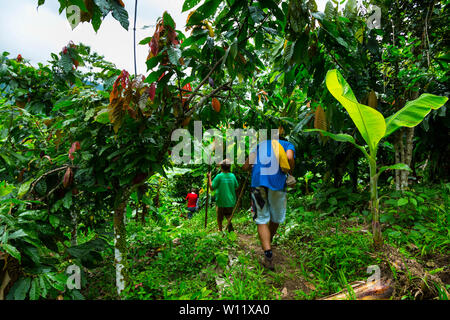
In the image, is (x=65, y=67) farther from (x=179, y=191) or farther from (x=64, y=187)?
(x=179, y=191)

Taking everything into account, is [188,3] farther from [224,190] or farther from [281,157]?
[224,190]

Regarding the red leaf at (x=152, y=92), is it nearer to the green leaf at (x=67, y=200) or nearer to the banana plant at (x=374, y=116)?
the green leaf at (x=67, y=200)

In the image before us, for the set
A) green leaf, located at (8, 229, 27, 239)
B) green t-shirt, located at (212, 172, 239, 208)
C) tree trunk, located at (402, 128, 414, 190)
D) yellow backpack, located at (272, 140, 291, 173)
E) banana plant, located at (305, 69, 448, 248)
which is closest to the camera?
green leaf, located at (8, 229, 27, 239)

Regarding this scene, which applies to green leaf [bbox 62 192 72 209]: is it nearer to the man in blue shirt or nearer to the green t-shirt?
the man in blue shirt

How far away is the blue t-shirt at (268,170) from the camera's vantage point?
2289 mm

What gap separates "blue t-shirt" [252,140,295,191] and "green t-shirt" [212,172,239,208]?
1517 mm

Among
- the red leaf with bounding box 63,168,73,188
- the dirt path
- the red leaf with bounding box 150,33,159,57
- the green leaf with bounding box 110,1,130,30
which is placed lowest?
the dirt path

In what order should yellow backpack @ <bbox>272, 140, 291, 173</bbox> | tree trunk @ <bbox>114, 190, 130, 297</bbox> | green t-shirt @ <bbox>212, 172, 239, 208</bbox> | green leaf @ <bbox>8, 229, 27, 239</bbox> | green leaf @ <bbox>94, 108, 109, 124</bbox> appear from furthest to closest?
1. green t-shirt @ <bbox>212, 172, 239, 208</bbox>
2. yellow backpack @ <bbox>272, 140, 291, 173</bbox>
3. tree trunk @ <bbox>114, 190, 130, 297</bbox>
4. green leaf @ <bbox>94, 108, 109, 124</bbox>
5. green leaf @ <bbox>8, 229, 27, 239</bbox>

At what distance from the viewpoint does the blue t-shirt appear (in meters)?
2.29

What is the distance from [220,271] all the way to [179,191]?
7.57m

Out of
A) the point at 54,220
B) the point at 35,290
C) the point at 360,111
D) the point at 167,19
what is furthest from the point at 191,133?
the point at 35,290

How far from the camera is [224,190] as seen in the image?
3859 millimetres

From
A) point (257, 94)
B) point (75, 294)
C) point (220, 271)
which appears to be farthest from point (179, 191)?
point (75, 294)

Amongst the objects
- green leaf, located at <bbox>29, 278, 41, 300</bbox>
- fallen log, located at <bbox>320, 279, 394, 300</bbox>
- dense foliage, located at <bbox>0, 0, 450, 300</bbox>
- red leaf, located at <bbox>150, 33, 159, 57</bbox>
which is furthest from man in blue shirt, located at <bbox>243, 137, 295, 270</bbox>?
green leaf, located at <bbox>29, 278, 41, 300</bbox>
